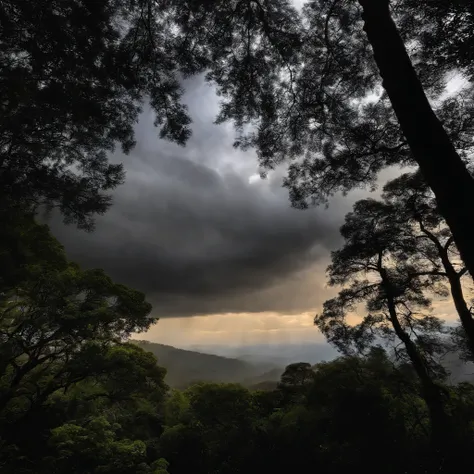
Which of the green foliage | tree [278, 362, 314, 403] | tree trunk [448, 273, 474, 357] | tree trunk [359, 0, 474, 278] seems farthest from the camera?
Result: tree [278, 362, 314, 403]

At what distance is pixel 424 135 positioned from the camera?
87.6 inches

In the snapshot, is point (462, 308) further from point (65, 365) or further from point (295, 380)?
point (65, 365)

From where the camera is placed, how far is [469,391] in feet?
41.7

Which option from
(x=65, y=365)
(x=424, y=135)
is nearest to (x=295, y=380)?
(x=65, y=365)

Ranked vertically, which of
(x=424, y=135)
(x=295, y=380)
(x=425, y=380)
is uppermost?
(x=424, y=135)

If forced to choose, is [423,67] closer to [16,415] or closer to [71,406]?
[71,406]

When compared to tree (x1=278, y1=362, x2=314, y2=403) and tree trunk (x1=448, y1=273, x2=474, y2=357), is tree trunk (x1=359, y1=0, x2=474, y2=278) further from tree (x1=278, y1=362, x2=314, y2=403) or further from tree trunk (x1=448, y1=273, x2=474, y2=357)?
tree (x1=278, y1=362, x2=314, y2=403)

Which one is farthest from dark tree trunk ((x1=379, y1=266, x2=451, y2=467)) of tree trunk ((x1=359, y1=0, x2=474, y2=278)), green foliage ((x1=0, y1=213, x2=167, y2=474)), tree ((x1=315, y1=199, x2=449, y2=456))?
tree trunk ((x1=359, y1=0, x2=474, y2=278))

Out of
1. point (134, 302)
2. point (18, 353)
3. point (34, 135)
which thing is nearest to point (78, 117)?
point (34, 135)

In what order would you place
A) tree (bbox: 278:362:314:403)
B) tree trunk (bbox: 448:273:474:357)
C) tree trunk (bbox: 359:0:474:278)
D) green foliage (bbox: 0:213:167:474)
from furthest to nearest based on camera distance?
tree (bbox: 278:362:314:403)
green foliage (bbox: 0:213:167:474)
tree trunk (bbox: 448:273:474:357)
tree trunk (bbox: 359:0:474:278)

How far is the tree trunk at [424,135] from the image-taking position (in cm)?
200

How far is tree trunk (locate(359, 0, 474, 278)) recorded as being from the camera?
1999 millimetres

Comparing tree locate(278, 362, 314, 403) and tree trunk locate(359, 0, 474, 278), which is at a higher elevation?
tree trunk locate(359, 0, 474, 278)

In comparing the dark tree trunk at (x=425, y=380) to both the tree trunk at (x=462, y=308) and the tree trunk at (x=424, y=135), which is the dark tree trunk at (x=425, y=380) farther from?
the tree trunk at (x=424, y=135)
